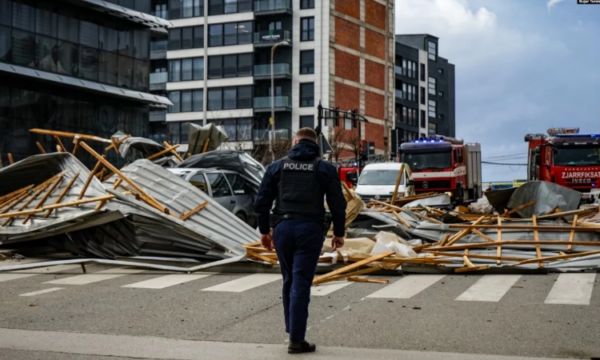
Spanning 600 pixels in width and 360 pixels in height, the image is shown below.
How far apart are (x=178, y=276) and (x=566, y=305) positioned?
6040 mm

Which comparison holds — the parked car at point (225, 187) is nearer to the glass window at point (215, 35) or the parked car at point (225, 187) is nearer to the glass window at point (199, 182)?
the glass window at point (199, 182)

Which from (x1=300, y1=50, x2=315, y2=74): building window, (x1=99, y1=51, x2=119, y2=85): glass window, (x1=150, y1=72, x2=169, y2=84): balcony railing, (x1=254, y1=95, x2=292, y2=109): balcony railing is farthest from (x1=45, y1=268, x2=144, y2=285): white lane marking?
(x1=150, y1=72, x2=169, y2=84): balcony railing

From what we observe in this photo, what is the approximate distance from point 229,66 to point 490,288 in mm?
68292

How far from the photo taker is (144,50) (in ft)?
139

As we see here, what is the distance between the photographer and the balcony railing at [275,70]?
3000 inches

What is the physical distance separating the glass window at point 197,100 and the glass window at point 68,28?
40.7m

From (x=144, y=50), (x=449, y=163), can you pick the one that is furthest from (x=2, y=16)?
(x=449, y=163)

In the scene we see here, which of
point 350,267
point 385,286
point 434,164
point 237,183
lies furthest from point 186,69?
point 385,286

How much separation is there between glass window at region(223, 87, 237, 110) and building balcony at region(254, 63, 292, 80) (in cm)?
246

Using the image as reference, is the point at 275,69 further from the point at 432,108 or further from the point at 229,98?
the point at 432,108

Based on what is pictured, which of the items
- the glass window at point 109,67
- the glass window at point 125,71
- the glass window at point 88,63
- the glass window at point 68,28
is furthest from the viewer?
the glass window at point 125,71

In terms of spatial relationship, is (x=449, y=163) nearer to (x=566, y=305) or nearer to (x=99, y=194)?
(x=99, y=194)

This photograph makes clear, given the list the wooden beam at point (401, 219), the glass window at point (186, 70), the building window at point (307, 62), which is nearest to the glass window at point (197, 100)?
the glass window at point (186, 70)

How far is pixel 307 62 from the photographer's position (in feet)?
251
